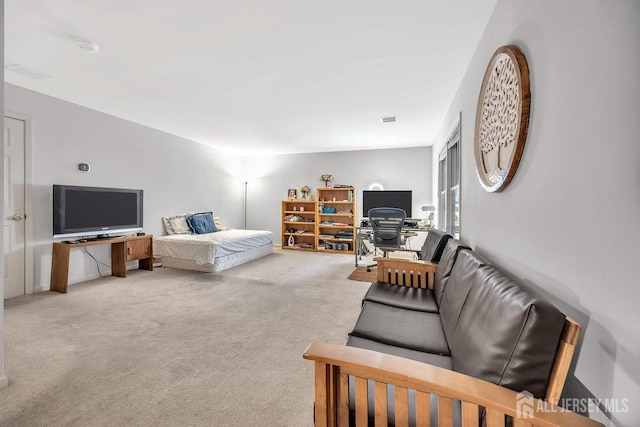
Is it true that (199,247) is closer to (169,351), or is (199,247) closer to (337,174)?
(169,351)

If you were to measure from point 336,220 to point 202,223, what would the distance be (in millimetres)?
3101

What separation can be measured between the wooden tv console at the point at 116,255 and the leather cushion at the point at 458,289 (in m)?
4.24

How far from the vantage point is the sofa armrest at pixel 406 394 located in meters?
0.72

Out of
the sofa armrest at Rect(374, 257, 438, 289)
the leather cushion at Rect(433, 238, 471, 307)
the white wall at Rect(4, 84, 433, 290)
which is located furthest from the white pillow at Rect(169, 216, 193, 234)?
the leather cushion at Rect(433, 238, 471, 307)

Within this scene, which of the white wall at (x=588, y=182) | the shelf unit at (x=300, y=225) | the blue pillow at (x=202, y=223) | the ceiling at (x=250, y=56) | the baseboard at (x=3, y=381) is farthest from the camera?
the shelf unit at (x=300, y=225)

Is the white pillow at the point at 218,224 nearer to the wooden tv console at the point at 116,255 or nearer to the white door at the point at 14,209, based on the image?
the wooden tv console at the point at 116,255

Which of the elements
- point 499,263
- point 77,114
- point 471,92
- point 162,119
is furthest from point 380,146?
point 77,114

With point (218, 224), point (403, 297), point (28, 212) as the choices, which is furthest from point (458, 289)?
point (218, 224)

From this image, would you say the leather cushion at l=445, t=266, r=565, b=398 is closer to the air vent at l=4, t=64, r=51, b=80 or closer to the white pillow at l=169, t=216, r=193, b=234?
the air vent at l=4, t=64, r=51, b=80

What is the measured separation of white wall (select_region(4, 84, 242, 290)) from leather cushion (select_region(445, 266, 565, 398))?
4.77 metres

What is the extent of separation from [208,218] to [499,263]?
5.42 meters

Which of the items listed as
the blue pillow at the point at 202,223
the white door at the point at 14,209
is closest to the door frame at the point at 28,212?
the white door at the point at 14,209

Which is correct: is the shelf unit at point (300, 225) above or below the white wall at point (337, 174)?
below

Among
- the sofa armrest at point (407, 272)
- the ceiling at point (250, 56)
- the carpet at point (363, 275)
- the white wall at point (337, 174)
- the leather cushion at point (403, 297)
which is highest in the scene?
the ceiling at point (250, 56)
